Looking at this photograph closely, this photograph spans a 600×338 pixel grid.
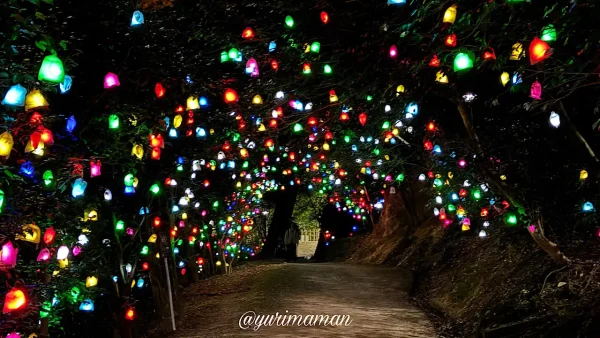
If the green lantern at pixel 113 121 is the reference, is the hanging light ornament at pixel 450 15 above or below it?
below

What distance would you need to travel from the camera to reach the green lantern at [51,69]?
158 inches

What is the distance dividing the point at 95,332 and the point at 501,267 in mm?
9995

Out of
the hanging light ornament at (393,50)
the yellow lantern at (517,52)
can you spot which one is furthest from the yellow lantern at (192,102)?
the yellow lantern at (517,52)

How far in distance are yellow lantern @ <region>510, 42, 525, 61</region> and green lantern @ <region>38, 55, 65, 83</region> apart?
165 inches

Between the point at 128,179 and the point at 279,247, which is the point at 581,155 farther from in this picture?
the point at 279,247

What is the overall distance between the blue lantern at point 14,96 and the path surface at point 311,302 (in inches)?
225

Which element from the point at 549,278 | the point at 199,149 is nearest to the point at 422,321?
the point at 549,278

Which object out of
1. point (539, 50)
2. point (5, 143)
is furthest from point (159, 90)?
point (539, 50)

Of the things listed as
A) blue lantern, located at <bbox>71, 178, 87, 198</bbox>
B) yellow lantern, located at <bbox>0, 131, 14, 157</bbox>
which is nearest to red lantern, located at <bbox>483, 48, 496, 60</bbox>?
yellow lantern, located at <bbox>0, 131, 14, 157</bbox>

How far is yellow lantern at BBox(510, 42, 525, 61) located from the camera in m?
4.59

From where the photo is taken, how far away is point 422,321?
9047 millimetres

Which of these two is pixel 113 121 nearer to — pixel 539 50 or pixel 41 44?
pixel 41 44

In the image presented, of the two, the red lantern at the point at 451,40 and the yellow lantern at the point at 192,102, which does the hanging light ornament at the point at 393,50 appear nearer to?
the red lantern at the point at 451,40

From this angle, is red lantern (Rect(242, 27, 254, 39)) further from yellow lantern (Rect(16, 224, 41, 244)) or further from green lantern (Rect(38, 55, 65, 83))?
yellow lantern (Rect(16, 224, 41, 244))
